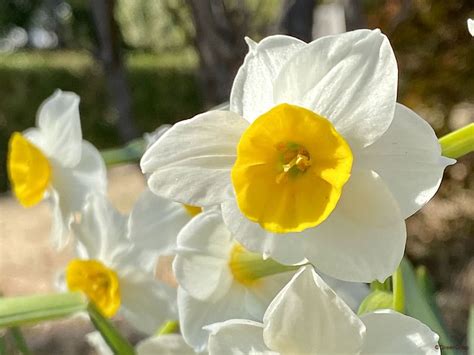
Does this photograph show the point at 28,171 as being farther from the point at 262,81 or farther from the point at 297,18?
the point at 297,18

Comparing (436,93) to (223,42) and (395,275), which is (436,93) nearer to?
(223,42)

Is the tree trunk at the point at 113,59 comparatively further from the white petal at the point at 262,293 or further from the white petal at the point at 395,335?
the white petal at the point at 395,335

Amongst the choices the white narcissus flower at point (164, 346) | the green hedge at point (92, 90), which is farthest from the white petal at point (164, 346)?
the green hedge at point (92, 90)

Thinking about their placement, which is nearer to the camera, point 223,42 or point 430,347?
point 430,347

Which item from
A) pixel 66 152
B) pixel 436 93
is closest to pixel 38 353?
pixel 436 93

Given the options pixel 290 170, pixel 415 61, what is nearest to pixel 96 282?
pixel 290 170

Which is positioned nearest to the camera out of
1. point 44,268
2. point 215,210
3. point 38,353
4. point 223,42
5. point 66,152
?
point 215,210
